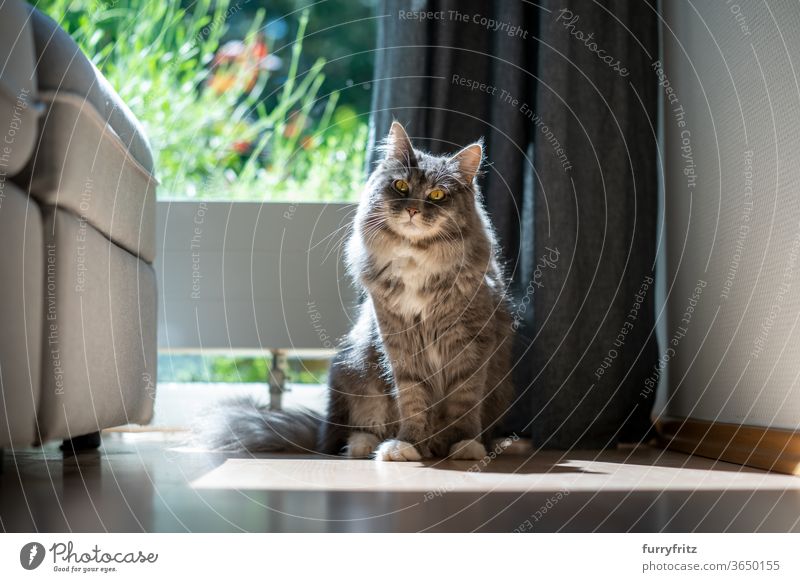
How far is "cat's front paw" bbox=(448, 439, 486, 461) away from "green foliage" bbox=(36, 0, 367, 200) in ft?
5.40

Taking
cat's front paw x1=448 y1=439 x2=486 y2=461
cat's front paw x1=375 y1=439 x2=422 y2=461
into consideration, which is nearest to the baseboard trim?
cat's front paw x1=448 y1=439 x2=486 y2=461

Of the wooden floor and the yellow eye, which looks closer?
the wooden floor

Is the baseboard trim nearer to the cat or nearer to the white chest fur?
the cat

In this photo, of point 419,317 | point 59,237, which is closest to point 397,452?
point 419,317

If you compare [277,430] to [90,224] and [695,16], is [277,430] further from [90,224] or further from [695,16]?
[695,16]

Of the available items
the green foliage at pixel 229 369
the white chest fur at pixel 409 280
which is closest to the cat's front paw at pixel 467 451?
the white chest fur at pixel 409 280

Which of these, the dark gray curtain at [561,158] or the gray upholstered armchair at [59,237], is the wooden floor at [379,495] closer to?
the gray upholstered armchair at [59,237]

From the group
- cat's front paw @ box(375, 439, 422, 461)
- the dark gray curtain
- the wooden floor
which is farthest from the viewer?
the dark gray curtain

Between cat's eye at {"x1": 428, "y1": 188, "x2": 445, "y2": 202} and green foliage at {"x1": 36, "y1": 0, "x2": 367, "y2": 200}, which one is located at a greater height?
green foliage at {"x1": 36, "y1": 0, "x2": 367, "y2": 200}

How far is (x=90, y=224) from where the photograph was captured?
181 centimetres

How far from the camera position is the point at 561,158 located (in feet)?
8.36

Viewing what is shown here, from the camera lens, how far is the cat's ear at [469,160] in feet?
7.27

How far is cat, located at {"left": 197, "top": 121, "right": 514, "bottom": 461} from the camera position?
218cm
